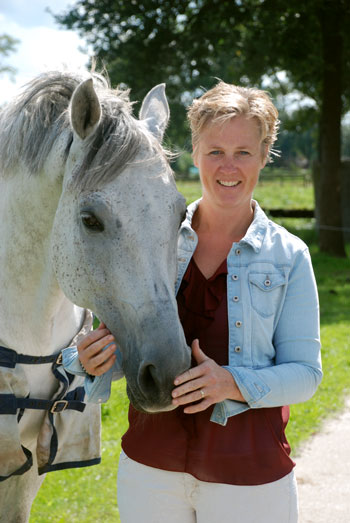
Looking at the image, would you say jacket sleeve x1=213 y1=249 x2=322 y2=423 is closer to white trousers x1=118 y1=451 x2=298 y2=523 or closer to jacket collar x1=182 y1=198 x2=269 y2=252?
jacket collar x1=182 y1=198 x2=269 y2=252

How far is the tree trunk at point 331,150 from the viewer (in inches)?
497

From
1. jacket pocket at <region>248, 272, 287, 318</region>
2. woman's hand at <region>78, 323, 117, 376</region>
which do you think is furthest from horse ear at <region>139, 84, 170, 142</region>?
woman's hand at <region>78, 323, 117, 376</region>

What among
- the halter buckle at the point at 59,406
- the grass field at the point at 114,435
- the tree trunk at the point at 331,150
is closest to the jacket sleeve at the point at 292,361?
the halter buckle at the point at 59,406

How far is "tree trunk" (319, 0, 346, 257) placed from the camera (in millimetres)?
12617

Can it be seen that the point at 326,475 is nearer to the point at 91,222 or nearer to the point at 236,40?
the point at 91,222

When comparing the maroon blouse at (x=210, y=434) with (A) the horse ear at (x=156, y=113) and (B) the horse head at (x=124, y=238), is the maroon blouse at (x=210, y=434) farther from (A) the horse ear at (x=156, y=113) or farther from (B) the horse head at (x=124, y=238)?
(A) the horse ear at (x=156, y=113)

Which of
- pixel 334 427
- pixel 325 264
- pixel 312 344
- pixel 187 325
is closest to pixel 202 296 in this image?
pixel 187 325

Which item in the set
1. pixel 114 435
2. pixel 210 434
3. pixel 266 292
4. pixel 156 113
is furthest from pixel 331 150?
pixel 210 434

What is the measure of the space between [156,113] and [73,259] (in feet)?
2.54

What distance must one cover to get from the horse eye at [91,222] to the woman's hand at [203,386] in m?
0.50

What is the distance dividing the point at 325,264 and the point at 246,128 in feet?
34.3

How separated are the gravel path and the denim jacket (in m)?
2.17

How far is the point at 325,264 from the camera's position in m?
12.1

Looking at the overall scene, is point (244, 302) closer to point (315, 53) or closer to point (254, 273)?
point (254, 273)
